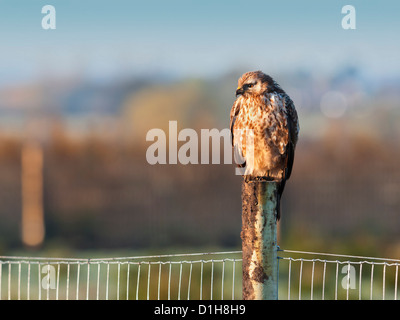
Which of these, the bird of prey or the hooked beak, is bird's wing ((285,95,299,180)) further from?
the hooked beak

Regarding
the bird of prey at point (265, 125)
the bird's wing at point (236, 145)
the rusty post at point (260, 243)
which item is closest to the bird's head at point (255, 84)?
the bird of prey at point (265, 125)

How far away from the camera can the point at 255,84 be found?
4230 mm

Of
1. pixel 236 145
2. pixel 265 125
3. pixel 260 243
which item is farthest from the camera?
pixel 236 145

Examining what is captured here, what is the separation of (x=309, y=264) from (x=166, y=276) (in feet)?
7.16

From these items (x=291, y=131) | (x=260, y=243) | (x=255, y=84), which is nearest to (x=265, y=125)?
(x=291, y=131)

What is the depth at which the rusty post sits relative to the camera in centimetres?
264

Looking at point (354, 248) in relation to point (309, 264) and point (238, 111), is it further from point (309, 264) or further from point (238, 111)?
point (238, 111)

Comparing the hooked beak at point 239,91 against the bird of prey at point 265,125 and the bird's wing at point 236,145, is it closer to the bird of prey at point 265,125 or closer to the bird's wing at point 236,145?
the bird of prey at point 265,125

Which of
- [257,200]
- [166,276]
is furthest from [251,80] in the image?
[166,276]

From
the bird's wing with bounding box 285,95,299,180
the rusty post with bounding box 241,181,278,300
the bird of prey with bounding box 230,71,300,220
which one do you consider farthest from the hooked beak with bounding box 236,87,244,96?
the rusty post with bounding box 241,181,278,300

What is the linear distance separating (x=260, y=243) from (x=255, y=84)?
1.88m

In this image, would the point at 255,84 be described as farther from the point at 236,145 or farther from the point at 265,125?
the point at 236,145

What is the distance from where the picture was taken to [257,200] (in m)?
2.66

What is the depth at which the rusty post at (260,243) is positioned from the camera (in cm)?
264
